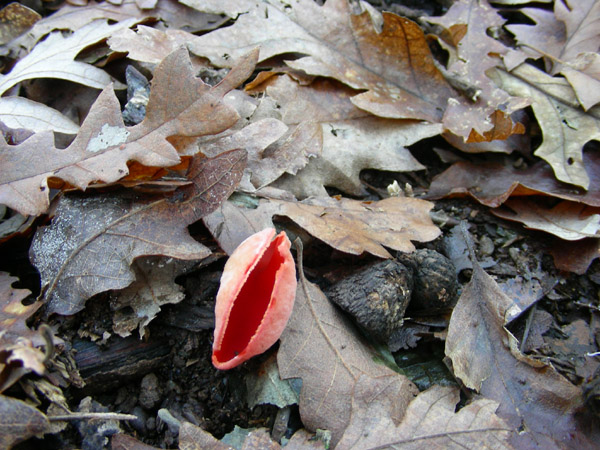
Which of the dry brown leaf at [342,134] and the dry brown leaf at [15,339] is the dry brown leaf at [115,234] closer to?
the dry brown leaf at [15,339]

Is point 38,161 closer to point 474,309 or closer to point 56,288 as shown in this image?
point 56,288

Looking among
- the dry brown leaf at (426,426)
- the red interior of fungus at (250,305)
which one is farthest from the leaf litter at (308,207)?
the red interior of fungus at (250,305)

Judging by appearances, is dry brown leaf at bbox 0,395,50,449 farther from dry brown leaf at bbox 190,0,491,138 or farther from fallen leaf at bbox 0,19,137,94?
dry brown leaf at bbox 190,0,491,138

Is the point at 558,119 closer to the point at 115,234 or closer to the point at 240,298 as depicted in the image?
the point at 240,298

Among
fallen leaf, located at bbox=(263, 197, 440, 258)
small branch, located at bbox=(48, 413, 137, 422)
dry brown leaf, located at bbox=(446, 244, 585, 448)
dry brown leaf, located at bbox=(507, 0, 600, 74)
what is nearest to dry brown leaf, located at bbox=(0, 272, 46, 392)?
small branch, located at bbox=(48, 413, 137, 422)

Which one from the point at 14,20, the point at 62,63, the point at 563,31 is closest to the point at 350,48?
the point at 563,31

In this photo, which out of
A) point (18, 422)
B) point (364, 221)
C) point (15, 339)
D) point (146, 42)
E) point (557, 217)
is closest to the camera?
point (18, 422)
